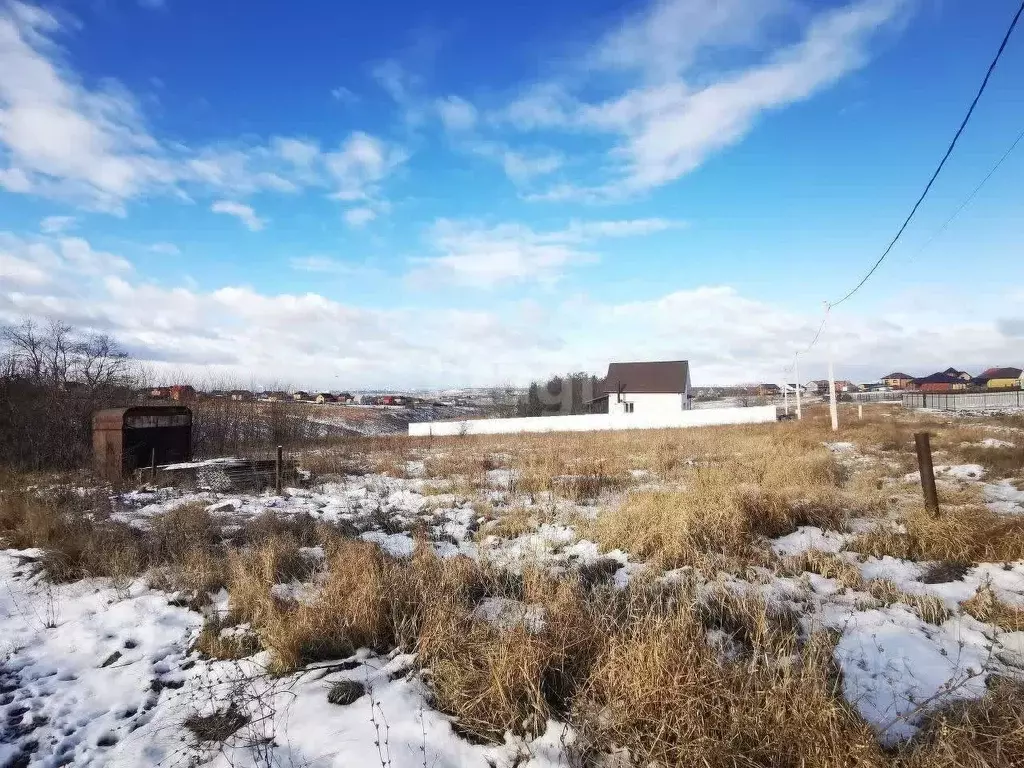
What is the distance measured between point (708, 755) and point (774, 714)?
44cm

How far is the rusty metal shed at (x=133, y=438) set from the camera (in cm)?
1239

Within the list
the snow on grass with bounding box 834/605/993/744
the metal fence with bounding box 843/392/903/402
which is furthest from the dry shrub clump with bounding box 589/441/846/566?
the metal fence with bounding box 843/392/903/402

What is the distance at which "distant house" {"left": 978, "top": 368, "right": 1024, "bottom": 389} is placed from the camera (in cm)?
8169

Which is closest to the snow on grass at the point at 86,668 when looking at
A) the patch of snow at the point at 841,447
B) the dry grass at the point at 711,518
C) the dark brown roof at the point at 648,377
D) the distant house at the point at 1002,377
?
the dry grass at the point at 711,518

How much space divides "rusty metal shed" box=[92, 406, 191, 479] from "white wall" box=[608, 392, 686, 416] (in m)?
34.5

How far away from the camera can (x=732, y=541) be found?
6.34 meters

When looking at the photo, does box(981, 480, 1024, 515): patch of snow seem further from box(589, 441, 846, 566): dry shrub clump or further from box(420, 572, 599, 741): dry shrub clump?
box(420, 572, 599, 741): dry shrub clump

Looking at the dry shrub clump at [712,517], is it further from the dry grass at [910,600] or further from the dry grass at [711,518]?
the dry grass at [910,600]

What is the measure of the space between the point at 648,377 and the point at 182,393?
3354 cm

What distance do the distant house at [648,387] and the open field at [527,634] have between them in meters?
35.3

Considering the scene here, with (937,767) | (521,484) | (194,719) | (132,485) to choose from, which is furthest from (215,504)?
(937,767)

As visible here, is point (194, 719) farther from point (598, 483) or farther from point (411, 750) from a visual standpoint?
point (598, 483)

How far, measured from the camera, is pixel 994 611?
4.46m

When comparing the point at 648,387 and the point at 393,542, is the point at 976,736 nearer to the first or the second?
the point at 393,542
